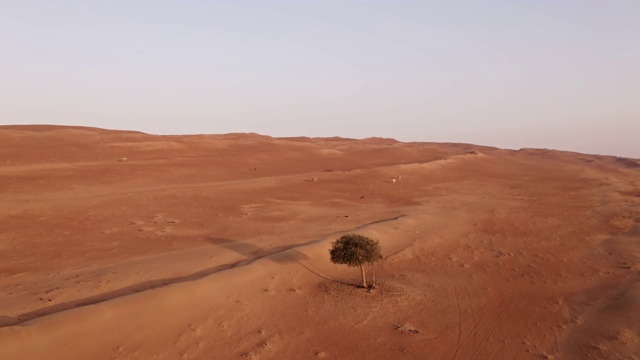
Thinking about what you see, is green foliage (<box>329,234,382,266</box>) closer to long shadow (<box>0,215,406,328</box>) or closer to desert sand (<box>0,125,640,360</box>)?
desert sand (<box>0,125,640,360</box>)

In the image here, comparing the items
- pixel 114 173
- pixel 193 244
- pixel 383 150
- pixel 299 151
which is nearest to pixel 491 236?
pixel 193 244

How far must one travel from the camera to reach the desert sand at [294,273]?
25.2 ft

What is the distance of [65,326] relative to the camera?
705cm

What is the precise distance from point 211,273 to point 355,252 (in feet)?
10.7

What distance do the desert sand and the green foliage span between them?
720 millimetres

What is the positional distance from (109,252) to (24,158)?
20297 mm

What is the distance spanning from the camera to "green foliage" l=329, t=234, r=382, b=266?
9805 mm

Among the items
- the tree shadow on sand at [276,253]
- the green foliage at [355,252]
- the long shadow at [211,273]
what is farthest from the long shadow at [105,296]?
the green foliage at [355,252]

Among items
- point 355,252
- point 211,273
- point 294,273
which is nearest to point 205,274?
point 211,273

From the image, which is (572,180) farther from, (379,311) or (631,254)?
(379,311)

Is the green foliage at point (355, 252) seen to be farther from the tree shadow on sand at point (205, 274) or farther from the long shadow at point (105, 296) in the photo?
the long shadow at point (105, 296)

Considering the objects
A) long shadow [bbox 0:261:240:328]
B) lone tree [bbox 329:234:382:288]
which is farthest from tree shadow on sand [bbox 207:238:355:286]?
long shadow [bbox 0:261:240:328]

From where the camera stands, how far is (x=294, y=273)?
1069 cm

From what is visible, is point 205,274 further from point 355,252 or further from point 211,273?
point 355,252
